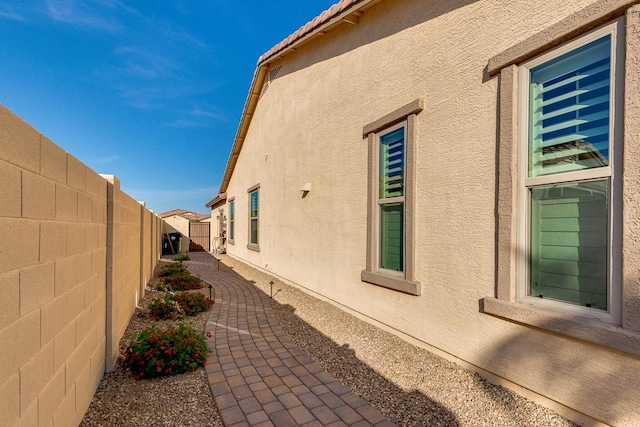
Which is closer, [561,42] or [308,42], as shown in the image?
[561,42]

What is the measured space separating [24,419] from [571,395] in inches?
151

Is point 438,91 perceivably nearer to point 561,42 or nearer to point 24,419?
point 561,42

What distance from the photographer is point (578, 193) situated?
8.48 feet

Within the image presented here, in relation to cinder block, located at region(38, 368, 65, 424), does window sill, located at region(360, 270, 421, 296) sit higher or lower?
higher

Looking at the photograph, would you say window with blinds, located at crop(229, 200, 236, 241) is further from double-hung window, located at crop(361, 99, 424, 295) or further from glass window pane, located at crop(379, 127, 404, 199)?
glass window pane, located at crop(379, 127, 404, 199)

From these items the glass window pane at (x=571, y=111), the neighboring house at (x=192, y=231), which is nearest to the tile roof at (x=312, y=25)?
the glass window pane at (x=571, y=111)

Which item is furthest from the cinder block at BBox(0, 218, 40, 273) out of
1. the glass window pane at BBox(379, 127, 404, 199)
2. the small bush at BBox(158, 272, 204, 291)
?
the small bush at BBox(158, 272, 204, 291)

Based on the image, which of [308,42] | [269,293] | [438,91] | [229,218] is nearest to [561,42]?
[438,91]

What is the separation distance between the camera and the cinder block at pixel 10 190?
1.40 metres

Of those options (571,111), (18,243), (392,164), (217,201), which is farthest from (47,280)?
(217,201)

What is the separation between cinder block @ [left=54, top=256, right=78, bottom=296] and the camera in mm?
2016

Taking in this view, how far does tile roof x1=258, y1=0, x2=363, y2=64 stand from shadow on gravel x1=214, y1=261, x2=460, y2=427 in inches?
221

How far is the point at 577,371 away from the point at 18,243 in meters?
4.02

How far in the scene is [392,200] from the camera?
4.55 m
